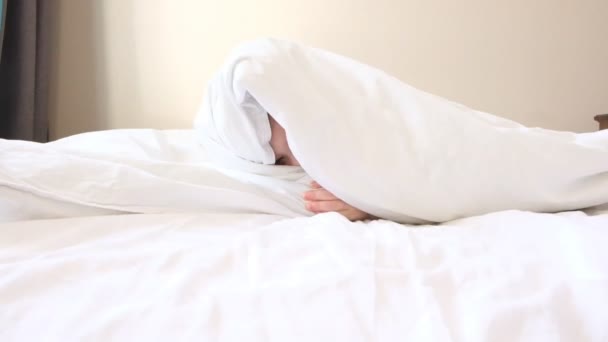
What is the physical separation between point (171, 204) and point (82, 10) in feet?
4.78

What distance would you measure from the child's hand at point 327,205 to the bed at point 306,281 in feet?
0.32

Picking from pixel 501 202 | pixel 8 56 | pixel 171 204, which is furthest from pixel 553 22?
pixel 8 56

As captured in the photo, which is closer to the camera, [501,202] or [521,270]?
[521,270]

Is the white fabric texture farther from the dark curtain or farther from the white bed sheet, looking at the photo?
the dark curtain

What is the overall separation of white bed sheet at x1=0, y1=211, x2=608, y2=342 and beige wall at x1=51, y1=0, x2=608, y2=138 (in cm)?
123

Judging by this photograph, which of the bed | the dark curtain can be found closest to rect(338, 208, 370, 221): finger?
the bed

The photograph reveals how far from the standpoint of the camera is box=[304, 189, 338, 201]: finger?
655 mm

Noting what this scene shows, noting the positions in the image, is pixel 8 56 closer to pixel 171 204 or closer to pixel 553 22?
pixel 171 204

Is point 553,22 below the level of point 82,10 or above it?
above

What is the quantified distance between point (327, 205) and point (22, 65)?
4.74 feet

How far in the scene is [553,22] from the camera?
62.5 inches

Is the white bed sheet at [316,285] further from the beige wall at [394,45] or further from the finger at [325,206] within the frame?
the beige wall at [394,45]

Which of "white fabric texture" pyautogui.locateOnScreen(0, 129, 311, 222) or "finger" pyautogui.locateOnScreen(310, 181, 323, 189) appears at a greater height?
"finger" pyautogui.locateOnScreen(310, 181, 323, 189)

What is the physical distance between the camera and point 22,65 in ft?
5.45
